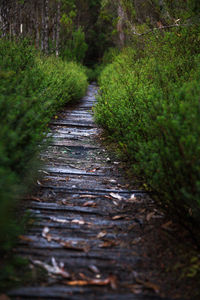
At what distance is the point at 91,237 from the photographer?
9.55ft

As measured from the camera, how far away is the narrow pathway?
2.24 meters

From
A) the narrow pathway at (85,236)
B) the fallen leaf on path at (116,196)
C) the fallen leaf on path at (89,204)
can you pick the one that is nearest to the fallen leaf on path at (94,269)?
the narrow pathway at (85,236)

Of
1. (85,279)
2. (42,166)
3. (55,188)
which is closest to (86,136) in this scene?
(42,166)

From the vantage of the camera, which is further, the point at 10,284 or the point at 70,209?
the point at 70,209

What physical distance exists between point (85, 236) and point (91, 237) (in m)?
0.06

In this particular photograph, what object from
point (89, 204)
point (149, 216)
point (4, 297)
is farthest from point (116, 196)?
point (4, 297)

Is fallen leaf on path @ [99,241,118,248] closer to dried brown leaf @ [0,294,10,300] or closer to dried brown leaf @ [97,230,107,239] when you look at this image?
dried brown leaf @ [97,230,107,239]

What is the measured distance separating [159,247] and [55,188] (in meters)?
1.72

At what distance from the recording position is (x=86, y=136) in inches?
288

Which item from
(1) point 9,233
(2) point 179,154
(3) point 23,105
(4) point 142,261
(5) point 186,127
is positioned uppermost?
(3) point 23,105

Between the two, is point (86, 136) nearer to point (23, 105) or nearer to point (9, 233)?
point (23, 105)

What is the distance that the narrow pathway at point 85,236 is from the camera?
2238 millimetres

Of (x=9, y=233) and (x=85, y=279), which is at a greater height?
(x=9, y=233)

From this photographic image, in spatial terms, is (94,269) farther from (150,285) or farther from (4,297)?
(4,297)
